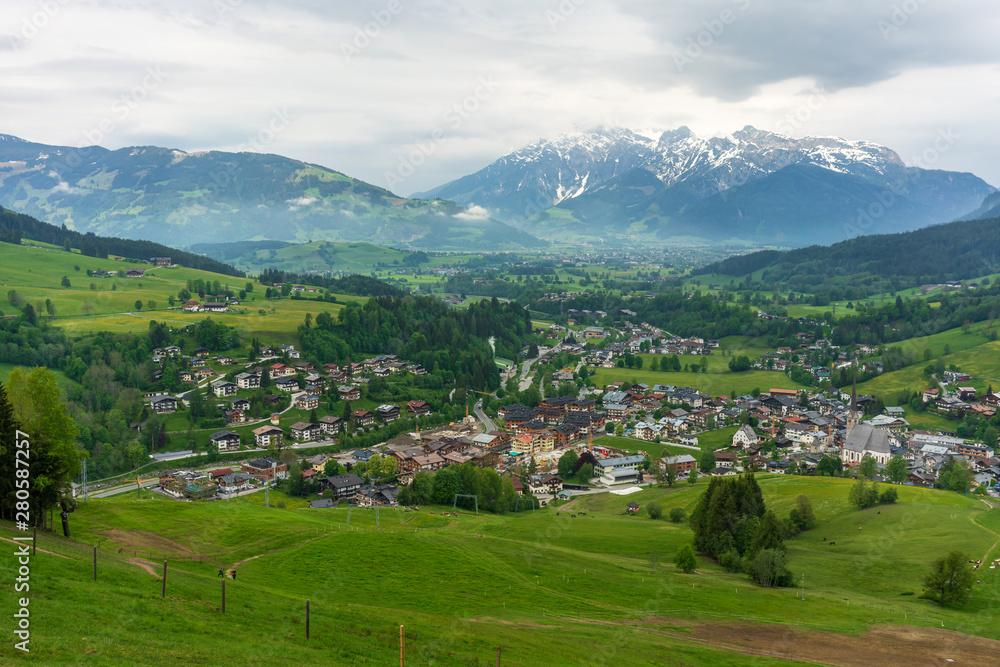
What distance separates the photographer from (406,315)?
502ft

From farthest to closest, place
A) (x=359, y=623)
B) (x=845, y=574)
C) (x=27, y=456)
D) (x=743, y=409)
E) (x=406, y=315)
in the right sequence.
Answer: (x=406, y=315) → (x=743, y=409) → (x=845, y=574) → (x=27, y=456) → (x=359, y=623)

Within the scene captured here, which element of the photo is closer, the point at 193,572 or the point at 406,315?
the point at 193,572

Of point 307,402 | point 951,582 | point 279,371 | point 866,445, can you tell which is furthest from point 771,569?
point 279,371

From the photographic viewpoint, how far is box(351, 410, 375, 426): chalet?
100762 millimetres

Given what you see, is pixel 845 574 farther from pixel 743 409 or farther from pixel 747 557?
pixel 743 409

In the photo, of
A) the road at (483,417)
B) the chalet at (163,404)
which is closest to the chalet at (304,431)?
the chalet at (163,404)

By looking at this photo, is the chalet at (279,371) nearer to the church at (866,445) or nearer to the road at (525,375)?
the road at (525,375)

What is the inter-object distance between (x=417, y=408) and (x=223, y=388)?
101 feet

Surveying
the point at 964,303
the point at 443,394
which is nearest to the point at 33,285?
the point at 443,394

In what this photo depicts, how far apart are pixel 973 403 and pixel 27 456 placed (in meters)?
128

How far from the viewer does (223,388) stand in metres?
105

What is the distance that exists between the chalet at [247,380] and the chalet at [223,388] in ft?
5.01

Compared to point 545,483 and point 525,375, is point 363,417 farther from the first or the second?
point 525,375

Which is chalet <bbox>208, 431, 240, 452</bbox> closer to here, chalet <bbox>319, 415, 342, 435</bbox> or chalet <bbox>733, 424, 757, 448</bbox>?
chalet <bbox>319, 415, 342, 435</bbox>
